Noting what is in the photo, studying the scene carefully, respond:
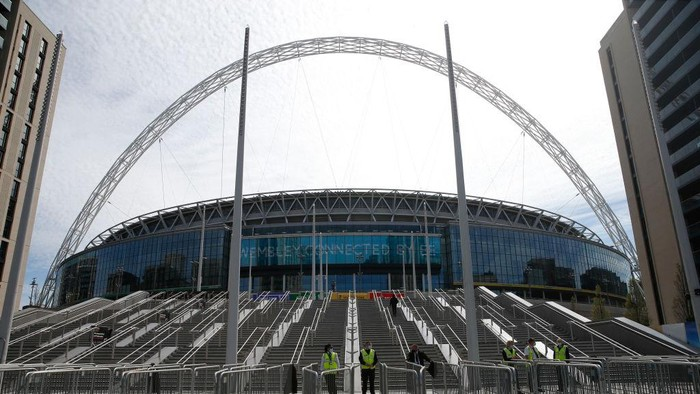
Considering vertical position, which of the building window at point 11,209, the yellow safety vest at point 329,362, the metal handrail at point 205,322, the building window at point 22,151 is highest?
the building window at point 22,151

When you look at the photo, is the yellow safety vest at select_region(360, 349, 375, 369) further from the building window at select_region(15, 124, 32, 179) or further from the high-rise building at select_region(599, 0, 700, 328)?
the building window at select_region(15, 124, 32, 179)

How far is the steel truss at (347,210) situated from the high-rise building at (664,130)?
106 feet

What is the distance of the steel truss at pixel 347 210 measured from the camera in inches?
3627

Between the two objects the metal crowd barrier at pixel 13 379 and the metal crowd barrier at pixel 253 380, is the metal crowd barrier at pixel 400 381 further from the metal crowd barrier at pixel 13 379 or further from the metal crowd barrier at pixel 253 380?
the metal crowd barrier at pixel 13 379

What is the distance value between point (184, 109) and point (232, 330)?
224ft

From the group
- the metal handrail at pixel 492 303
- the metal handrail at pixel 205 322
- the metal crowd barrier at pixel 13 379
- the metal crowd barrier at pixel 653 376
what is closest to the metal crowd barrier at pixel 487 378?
the metal crowd barrier at pixel 653 376

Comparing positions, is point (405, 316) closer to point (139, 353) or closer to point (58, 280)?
point (139, 353)

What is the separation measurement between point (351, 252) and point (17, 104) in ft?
158

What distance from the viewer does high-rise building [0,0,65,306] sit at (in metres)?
58.1

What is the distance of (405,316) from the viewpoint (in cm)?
3086

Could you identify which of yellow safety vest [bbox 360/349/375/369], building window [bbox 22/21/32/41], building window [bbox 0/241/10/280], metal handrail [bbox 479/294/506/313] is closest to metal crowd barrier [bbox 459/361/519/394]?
yellow safety vest [bbox 360/349/375/369]

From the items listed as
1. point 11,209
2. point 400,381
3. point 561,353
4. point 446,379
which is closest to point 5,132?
point 11,209

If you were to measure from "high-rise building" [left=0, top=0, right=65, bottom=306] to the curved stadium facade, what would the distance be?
79.6 ft

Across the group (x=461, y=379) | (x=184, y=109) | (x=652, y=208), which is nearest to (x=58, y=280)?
(x=184, y=109)
